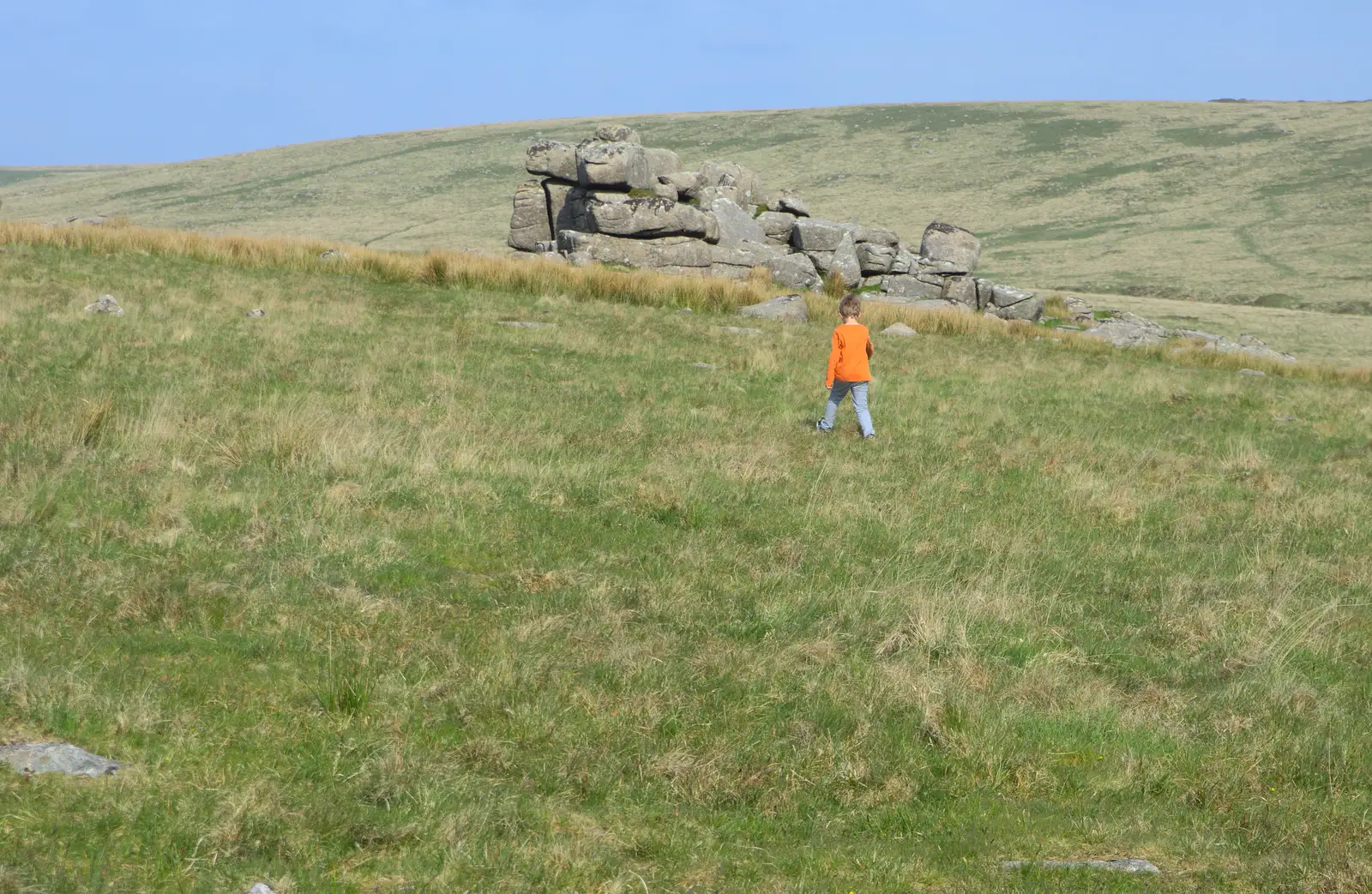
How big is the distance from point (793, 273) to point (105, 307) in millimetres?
21325

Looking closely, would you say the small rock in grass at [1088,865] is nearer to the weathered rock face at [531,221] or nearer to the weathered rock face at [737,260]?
the weathered rock face at [737,260]

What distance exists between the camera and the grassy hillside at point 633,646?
205 inches

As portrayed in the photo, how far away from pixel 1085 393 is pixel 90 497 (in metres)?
16.4

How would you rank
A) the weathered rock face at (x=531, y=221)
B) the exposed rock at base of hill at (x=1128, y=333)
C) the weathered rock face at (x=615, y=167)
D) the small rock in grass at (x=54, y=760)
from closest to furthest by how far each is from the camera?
the small rock in grass at (x=54, y=760), the exposed rock at base of hill at (x=1128, y=333), the weathered rock face at (x=615, y=167), the weathered rock face at (x=531, y=221)

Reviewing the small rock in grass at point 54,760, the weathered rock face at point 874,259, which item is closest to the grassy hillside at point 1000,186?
the weathered rock face at point 874,259

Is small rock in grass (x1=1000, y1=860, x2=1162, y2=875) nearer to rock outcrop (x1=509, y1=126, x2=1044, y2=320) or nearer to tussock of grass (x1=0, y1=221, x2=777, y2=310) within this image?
tussock of grass (x1=0, y1=221, x2=777, y2=310)

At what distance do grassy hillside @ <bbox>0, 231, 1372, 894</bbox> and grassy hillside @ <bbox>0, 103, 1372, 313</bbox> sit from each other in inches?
1535

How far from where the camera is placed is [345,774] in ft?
17.9

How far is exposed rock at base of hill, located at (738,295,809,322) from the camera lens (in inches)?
1089

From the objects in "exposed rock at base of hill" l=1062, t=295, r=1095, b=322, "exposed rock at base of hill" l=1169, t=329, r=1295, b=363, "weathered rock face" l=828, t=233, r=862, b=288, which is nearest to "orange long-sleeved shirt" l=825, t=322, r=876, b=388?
"exposed rock at base of hill" l=1169, t=329, r=1295, b=363

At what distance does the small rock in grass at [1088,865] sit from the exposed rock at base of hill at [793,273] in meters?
30.0

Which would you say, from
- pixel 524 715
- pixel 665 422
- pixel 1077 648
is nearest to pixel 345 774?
pixel 524 715

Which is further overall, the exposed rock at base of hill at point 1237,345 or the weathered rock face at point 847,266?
the weathered rock face at point 847,266

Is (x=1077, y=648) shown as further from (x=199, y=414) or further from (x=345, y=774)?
(x=199, y=414)
